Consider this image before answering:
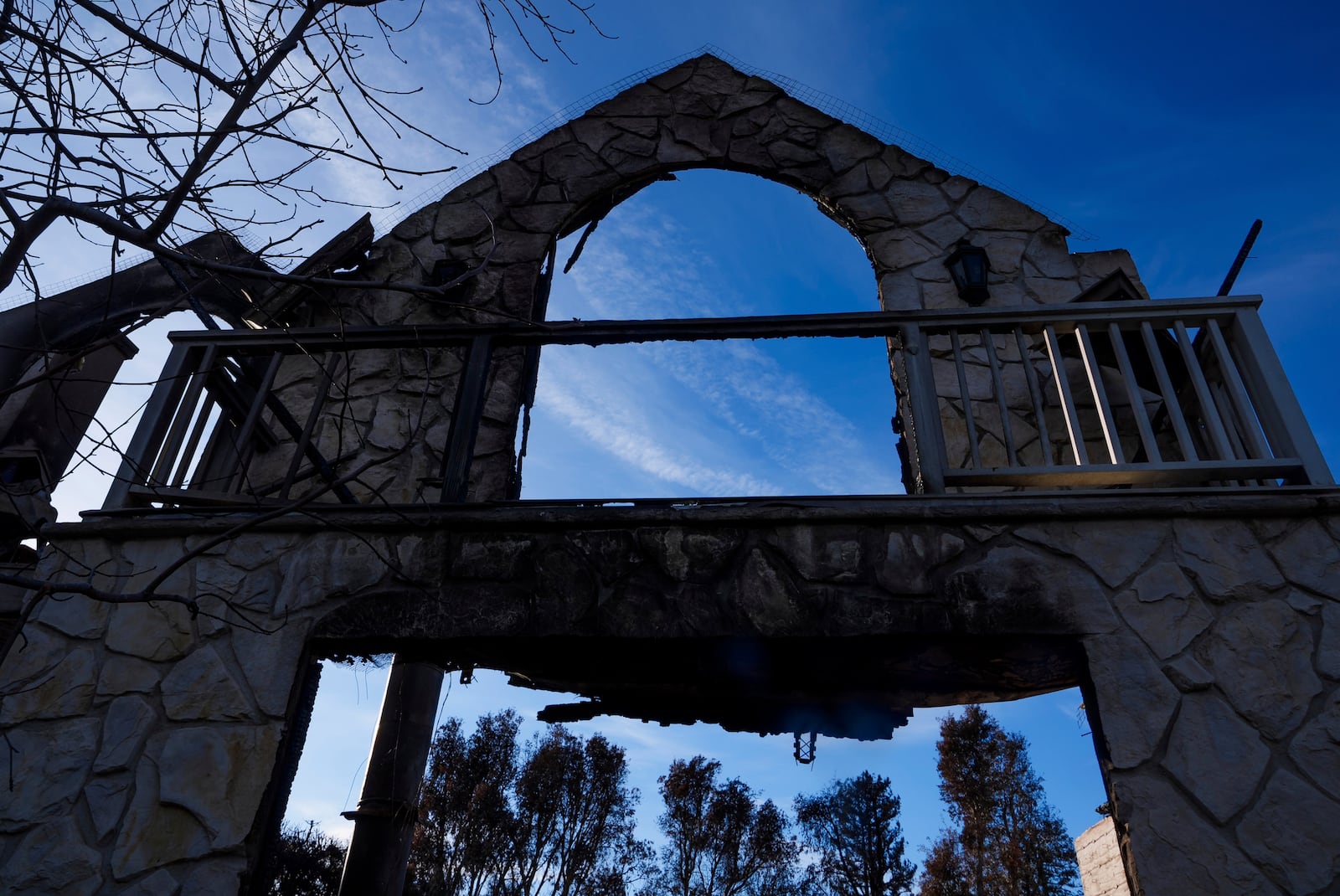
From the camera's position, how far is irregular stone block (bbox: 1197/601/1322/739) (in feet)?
8.83

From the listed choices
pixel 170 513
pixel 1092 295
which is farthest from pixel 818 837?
pixel 170 513

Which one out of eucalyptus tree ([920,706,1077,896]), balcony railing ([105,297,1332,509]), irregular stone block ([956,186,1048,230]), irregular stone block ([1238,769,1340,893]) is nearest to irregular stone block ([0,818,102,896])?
balcony railing ([105,297,1332,509])

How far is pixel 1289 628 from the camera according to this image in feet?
9.26

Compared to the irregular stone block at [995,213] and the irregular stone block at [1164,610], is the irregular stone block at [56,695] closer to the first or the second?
the irregular stone block at [1164,610]

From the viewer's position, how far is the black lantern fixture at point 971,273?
17.4 feet

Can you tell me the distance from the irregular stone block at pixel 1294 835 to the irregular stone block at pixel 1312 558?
2.16 feet

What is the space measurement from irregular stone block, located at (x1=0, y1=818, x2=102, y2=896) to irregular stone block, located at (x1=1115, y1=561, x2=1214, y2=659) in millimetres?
3543

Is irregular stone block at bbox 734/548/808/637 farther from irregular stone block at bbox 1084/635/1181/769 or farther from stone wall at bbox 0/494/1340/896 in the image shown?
irregular stone block at bbox 1084/635/1181/769

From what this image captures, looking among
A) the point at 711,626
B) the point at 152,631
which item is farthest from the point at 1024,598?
the point at 152,631

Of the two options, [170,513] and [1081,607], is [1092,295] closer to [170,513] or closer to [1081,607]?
[1081,607]

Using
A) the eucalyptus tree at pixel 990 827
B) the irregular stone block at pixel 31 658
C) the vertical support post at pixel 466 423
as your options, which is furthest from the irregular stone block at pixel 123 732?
the eucalyptus tree at pixel 990 827

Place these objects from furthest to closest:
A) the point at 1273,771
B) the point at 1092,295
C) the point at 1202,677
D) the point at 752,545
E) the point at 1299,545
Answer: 1. the point at 1092,295
2. the point at 752,545
3. the point at 1299,545
4. the point at 1202,677
5. the point at 1273,771

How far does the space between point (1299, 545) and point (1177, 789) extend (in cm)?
100

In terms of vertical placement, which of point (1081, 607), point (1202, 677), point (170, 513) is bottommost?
point (1202, 677)
